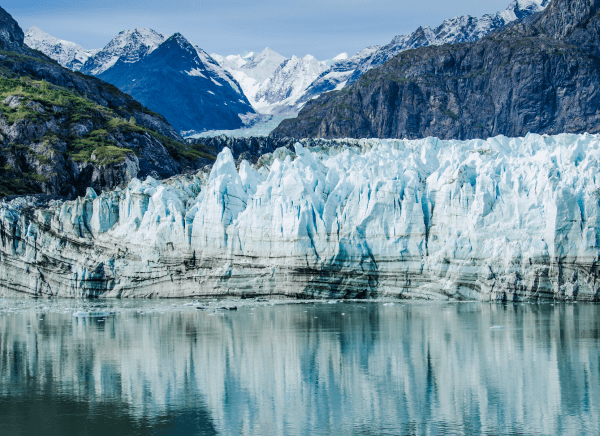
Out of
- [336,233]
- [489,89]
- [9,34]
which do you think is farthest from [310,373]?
[489,89]

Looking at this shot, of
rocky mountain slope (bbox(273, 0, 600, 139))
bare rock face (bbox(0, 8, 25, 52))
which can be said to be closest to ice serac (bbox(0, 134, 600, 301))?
rocky mountain slope (bbox(273, 0, 600, 139))

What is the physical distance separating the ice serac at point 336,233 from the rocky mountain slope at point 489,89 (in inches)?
2896

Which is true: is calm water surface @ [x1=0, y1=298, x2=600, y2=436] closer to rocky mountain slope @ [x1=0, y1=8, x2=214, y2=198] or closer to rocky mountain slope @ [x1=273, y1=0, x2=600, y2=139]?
rocky mountain slope @ [x1=0, y1=8, x2=214, y2=198]

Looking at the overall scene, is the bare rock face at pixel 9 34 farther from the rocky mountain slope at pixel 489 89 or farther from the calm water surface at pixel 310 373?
the calm water surface at pixel 310 373

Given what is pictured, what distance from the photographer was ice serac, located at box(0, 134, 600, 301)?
33094 mm

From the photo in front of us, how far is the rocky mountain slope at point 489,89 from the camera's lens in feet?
364

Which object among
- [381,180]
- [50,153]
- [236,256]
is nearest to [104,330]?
[236,256]

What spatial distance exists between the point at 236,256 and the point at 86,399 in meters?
19.8

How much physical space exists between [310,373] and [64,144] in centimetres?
6117

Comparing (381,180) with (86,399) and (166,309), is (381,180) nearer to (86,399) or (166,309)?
(166,309)

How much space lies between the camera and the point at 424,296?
34.9 metres

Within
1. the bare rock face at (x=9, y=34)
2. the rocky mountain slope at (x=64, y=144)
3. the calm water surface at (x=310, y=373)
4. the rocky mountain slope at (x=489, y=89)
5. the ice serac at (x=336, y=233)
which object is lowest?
the calm water surface at (x=310, y=373)


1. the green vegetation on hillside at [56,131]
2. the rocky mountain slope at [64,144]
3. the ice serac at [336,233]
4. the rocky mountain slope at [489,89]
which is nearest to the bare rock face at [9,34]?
the rocky mountain slope at [64,144]

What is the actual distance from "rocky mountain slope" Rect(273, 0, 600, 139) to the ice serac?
73563 millimetres
